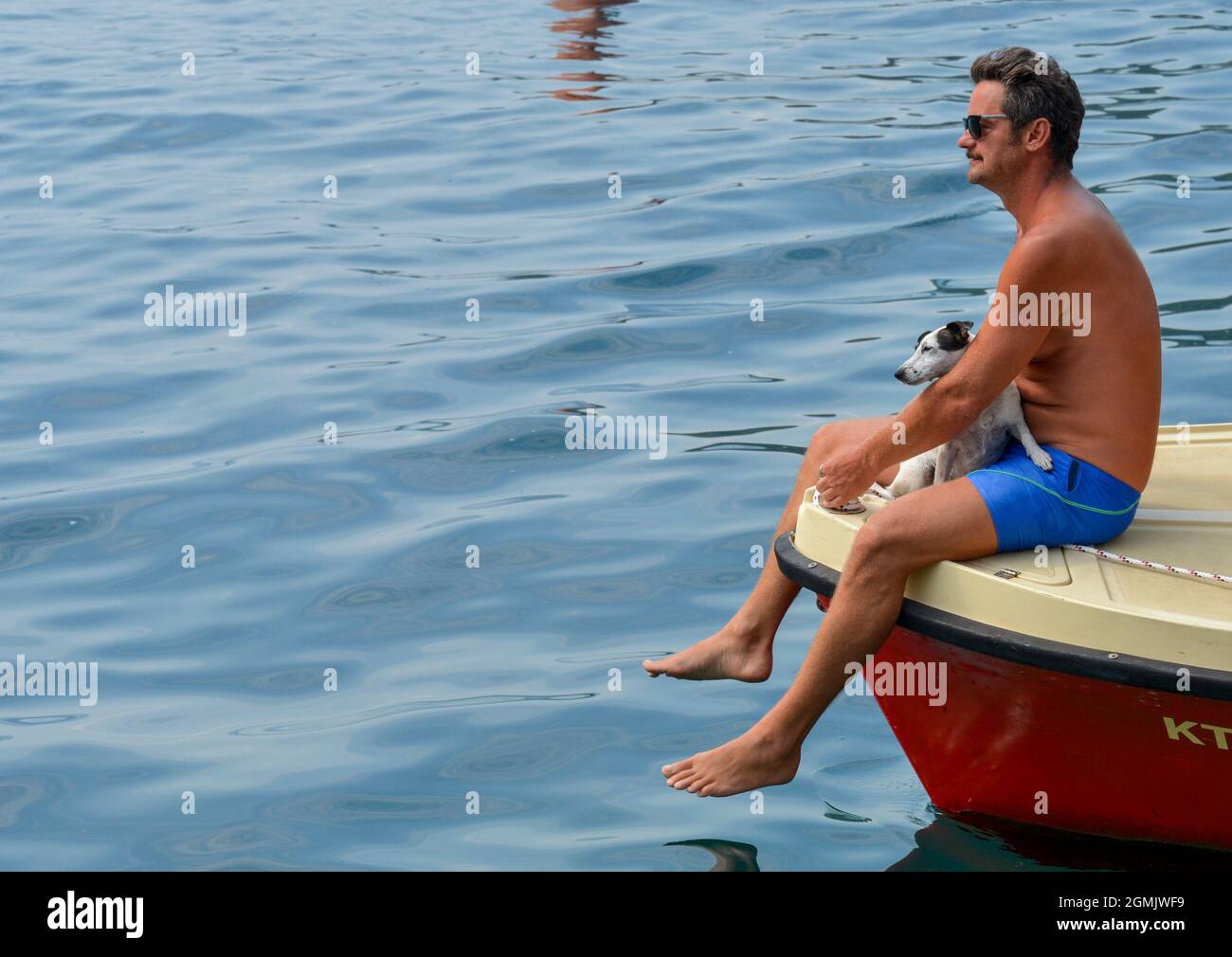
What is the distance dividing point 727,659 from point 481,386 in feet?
9.55

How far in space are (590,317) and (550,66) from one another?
5.57 meters

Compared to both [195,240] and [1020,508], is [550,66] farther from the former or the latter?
[1020,508]

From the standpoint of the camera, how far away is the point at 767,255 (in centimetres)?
890

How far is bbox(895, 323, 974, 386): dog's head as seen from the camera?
4.30 metres

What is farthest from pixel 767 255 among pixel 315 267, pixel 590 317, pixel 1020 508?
pixel 1020 508

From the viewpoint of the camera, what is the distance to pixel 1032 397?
14.0 feet

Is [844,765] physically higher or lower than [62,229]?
lower

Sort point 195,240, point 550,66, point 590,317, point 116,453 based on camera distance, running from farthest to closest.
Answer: point 550,66, point 195,240, point 590,317, point 116,453

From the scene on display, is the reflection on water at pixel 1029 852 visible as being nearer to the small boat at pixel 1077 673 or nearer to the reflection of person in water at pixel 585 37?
the small boat at pixel 1077 673

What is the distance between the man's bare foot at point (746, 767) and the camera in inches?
172

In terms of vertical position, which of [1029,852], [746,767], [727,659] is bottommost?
[1029,852]

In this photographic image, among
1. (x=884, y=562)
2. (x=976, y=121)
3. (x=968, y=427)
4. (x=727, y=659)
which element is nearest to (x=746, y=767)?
(x=727, y=659)

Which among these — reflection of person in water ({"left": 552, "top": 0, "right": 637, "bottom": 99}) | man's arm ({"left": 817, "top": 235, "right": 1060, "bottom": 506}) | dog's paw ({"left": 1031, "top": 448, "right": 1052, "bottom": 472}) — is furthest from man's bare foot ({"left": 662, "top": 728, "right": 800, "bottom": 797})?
reflection of person in water ({"left": 552, "top": 0, "right": 637, "bottom": 99})

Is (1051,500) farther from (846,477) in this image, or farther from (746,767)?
(746,767)
